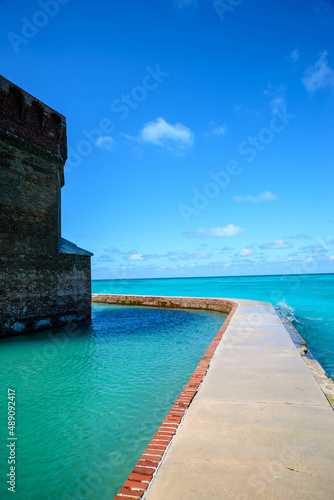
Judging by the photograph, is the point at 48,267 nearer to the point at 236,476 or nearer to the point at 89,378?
the point at 89,378

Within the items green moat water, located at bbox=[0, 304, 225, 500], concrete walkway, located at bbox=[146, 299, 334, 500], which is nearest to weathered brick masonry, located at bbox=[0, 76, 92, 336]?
green moat water, located at bbox=[0, 304, 225, 500]

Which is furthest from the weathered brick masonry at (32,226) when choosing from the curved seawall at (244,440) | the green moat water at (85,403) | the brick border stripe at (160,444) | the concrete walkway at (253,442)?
the concrete walkway at (253,442)

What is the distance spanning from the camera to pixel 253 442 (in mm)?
2627

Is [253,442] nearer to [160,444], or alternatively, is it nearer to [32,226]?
[160,444]

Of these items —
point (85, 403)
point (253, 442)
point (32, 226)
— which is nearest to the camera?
point (253, 442)

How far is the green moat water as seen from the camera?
2996 millimetres

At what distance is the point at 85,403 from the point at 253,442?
3018 millimetres

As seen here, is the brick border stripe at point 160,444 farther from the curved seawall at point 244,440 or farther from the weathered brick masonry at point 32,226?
the weathered brick masonry at point 32,226

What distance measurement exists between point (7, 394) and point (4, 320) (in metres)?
4.83

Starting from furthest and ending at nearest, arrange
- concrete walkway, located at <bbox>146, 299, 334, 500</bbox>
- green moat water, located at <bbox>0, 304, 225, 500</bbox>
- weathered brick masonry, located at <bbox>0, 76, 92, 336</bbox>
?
weathered brick masonry, located at <bbox>0, 76, 92, 336</bbox> < green moat water, located at <bbox>0, 304, 225, 500</bbox> < concrete walkway, located at <bbox>146, 299, 334, 500</bbox>

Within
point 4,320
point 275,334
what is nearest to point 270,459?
point 275,334

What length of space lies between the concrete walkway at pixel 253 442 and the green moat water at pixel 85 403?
0.87 meters

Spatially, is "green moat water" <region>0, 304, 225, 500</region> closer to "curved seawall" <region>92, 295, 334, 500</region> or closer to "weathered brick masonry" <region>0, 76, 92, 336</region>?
"curved seawall" <region>92, 295, 334, 500</region>

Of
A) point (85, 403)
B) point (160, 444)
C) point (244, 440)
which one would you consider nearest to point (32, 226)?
point (85, 403)
